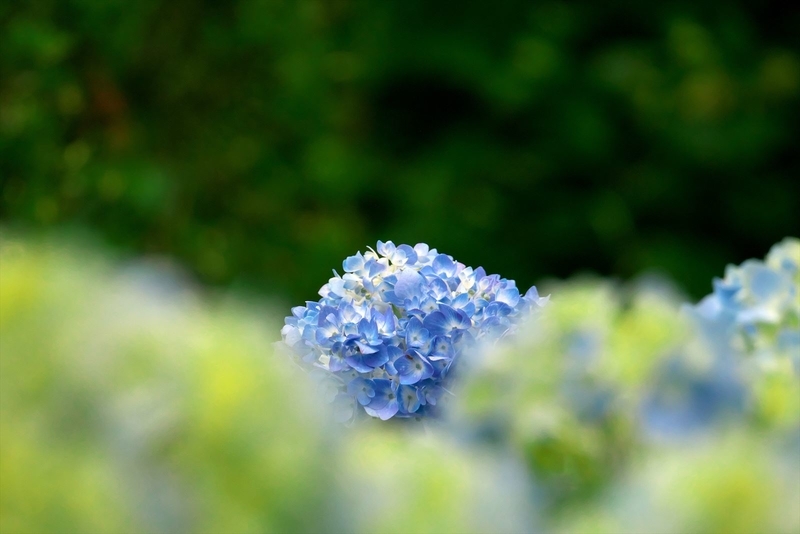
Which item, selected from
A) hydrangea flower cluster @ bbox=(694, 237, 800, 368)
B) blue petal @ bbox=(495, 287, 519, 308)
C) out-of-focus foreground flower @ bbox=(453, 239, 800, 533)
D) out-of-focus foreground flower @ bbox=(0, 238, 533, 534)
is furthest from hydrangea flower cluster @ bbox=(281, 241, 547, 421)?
out-of-focus foreground flower @ bbox=(0, 238, 533, 534)

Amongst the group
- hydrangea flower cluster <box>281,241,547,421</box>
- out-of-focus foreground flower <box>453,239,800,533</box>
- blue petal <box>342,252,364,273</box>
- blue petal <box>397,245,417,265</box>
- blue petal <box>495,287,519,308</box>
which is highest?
blue petal <box>397,245,417,265</box>

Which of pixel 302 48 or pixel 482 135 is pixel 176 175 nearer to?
pixel 302 48

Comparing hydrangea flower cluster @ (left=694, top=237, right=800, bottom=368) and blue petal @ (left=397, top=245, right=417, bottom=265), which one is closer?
hydrangea flower cluster @ (left=694, top=237, right=800, bottom=368)

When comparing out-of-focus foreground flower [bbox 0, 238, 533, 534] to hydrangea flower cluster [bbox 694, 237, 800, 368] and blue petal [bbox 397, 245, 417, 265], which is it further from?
blue petal [bbox 397, 245, 417, 265]

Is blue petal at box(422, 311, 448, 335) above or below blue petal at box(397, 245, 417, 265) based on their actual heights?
below

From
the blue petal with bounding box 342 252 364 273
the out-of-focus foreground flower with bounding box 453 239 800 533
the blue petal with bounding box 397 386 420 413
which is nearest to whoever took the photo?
the out-of-focus foreground flower with bounding box 453 239 800 533

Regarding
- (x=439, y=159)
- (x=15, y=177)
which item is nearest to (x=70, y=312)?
(x=15, y=177)

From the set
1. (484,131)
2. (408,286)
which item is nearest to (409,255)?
(408,286)

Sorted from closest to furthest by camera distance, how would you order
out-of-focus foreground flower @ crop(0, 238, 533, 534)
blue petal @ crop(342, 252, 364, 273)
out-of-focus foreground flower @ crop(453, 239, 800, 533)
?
out-of-focus foreground flower @ crop(0, 238, 533, 534) < out-of-focus foreground flower @ crop(453, 239, 800, 533) < blue petal @ crop(342, 252, 364, 273)
